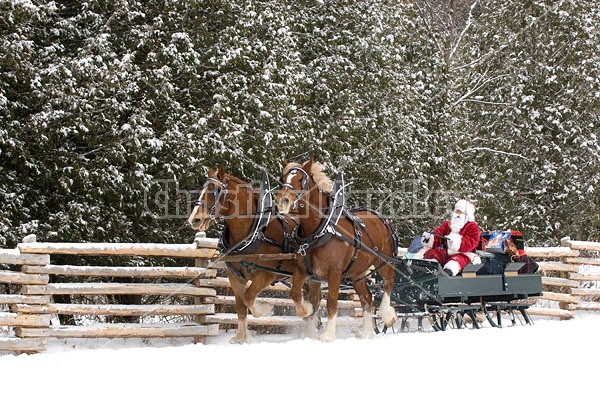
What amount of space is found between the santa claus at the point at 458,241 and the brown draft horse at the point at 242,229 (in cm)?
251

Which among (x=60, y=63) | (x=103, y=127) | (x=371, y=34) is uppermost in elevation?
(x=371, y=34)

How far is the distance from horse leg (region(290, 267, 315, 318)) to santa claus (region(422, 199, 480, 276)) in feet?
8.38

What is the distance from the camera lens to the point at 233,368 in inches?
288

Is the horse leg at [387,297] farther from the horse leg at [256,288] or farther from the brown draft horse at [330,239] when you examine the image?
the horse leg at [256,288]

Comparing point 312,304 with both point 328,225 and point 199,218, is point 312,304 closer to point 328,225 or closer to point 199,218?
point 328,225

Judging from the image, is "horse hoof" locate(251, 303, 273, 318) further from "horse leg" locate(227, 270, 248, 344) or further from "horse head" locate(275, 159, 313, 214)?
"horse head" locate(275, 159, 313, 214)

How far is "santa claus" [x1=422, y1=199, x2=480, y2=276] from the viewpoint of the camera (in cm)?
1141

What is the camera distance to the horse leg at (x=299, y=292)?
9.61 metres

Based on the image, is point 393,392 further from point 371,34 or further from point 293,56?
point 371,34

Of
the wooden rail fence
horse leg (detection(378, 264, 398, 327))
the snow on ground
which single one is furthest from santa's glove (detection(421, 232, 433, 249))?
the snow on ground

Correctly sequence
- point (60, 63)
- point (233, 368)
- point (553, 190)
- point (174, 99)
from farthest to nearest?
point (553, 190)
point (174, 99)
point (60, 63)
point (233, 368)

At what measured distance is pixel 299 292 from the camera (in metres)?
9.64

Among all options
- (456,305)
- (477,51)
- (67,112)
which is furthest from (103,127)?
(477,51)

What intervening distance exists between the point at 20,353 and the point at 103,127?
513 centimetres
